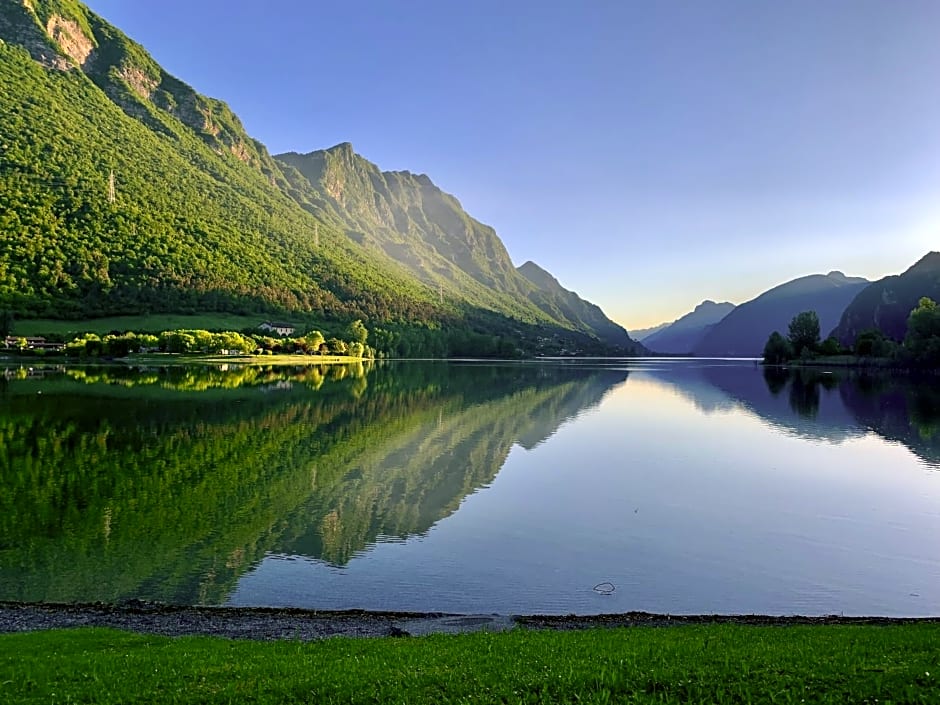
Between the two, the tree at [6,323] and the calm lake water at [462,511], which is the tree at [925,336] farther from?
the tree at [6,323]

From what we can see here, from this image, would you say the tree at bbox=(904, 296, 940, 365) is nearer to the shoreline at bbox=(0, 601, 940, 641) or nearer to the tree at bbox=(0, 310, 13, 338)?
the shoreline at bbox=(0, 601, 940, 641)

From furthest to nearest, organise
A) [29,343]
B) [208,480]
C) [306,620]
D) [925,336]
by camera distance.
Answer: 1. [925,336]
2. [29,343]
3. [208,480]
4. [306,620]

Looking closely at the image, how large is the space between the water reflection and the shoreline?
2076 millimetres

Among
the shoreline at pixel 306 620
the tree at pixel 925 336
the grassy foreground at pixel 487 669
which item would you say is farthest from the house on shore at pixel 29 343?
the tree at pixel 925 336

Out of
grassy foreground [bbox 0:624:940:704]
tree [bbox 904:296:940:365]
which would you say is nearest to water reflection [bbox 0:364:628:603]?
grassy foreground [bbox 0:624:940:704]

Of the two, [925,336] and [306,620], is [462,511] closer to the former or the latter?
[306,620]

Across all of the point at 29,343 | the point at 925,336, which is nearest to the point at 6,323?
the point at 29,343

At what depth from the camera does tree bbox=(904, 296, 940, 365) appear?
157 meters

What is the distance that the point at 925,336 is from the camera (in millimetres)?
161000

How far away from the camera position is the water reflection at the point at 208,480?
23344 millimetres

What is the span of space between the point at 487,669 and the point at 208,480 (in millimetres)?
29818

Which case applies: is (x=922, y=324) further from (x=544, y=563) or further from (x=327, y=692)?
(x=327, y=692)

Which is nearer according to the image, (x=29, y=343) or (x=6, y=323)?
(x=29, y=343)

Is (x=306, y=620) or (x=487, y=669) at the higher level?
(x=487, y=669)
